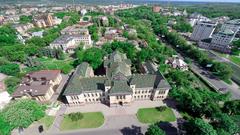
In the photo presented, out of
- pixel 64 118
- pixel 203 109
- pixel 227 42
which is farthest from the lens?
pixel 227 42

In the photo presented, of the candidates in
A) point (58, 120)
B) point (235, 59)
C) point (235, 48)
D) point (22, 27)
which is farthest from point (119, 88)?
point (22, 27)

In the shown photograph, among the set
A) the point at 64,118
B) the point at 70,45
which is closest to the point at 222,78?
the point at 64,118

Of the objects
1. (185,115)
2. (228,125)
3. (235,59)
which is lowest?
(235,59)

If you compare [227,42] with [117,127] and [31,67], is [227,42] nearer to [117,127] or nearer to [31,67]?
[117,127]

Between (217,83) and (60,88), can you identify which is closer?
(60,88)

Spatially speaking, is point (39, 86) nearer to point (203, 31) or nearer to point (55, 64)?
point (55, 64)

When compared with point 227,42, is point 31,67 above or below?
below
